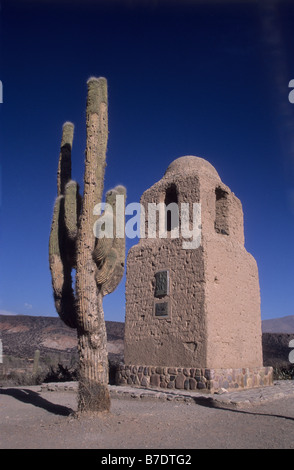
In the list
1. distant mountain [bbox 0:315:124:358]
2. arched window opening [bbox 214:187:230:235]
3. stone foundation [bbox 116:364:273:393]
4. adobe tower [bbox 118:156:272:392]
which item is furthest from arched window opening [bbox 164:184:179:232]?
distant mountain [bbox 0:315:124:358]

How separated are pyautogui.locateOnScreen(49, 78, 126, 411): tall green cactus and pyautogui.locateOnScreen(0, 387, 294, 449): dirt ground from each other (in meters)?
0.61

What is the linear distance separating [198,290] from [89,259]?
3498 mm

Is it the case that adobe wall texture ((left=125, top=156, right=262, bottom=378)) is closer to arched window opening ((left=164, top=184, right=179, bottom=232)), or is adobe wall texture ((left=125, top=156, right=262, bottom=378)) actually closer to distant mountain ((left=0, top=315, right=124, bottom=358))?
arched window opening ((left=164, top=184, right=179, bottom=232))

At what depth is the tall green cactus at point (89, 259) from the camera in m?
6.09

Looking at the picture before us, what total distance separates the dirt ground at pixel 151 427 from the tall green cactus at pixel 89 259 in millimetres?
611

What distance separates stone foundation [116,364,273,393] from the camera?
8414 millimetres

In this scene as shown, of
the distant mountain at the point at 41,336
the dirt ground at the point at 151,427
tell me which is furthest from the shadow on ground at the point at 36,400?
the distant mountain at the point at 41,336

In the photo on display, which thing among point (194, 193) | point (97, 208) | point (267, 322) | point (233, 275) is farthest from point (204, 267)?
point (267, 322)

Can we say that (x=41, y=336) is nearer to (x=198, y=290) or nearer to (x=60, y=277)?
(x=198, y=290)

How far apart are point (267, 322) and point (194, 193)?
9527 cm

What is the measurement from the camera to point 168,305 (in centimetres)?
950

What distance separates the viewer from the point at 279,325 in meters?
92.9
